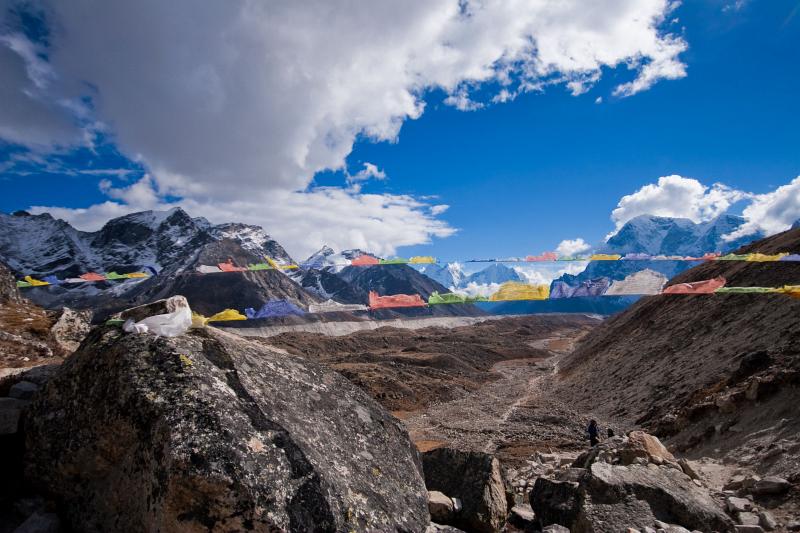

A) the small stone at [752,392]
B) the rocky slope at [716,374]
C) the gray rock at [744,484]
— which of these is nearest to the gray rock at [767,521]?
the rocky slope at [716,374]

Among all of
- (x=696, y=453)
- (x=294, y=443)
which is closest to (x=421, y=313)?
(x=696, y=453)

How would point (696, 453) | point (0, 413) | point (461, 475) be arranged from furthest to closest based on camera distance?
point (696, 453), point (461, 475), point (0, 413)

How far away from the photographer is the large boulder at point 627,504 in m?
6.41

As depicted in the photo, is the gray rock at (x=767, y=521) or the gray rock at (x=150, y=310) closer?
the gray rock at (x=150, y=310)

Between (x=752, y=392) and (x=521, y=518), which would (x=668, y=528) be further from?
(x=752, y=392)

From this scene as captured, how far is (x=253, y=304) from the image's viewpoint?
13400 cm

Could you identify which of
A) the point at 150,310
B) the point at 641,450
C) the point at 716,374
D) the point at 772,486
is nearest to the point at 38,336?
the point at 150,310

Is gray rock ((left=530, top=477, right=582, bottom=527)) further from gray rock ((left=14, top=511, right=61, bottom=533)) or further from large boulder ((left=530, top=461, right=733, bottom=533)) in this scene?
gray rock ((left=14, top=511, right=61, bottom=533))

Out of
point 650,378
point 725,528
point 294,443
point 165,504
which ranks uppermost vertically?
point 294,443

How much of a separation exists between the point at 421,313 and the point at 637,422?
15574cm

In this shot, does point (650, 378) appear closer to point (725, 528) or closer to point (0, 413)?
point (725, 528)

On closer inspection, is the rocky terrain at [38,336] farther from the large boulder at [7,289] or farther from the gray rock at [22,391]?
the large boulder at [7,289]

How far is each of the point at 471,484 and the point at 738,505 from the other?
5.05m

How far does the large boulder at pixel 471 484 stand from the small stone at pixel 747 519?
4050 mm
